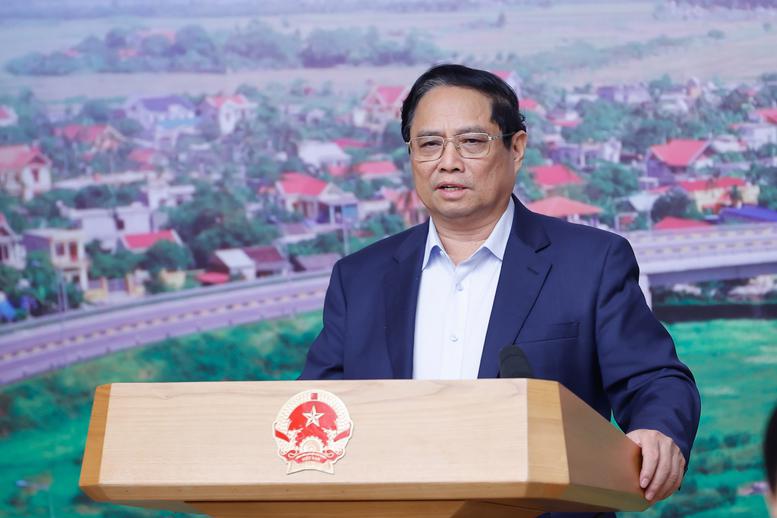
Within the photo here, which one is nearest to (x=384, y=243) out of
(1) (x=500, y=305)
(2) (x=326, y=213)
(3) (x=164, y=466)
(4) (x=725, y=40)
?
(1) (x=500, y=305)

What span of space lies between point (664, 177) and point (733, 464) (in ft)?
3.54

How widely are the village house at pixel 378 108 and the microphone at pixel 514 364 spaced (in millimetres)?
2985

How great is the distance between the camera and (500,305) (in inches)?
81.6

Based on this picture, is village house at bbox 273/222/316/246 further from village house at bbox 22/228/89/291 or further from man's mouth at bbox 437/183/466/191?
man's mouth at bbox 437/183/466/191

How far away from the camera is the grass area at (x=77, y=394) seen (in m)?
4.52

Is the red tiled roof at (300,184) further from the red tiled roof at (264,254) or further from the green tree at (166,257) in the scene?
the green tree at (166,257)

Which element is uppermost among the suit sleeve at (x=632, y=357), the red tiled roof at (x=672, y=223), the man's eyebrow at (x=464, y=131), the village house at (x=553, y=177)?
the man's eyebrow at (x=464, y=131)

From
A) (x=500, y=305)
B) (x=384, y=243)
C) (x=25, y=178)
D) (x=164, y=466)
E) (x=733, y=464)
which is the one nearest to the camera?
(x=164, y=466)

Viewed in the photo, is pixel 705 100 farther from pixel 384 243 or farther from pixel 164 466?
pixel 164 466

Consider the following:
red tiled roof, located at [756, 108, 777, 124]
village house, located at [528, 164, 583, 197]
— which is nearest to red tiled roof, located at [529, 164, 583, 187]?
village house, located at [528, 164, 583, 197]

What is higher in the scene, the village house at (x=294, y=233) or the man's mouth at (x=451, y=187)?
the man's mouth at (x=451, y=187)

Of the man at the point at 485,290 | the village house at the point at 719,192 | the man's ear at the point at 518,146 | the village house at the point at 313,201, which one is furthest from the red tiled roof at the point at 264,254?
the man's ear at the point at 518,146

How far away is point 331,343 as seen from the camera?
231 centimetres

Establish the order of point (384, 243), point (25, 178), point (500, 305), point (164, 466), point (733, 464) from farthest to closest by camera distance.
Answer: point (25, 178) < point (733, 464) < point (384, 243) < point (500, 305) < point (164, 466)
